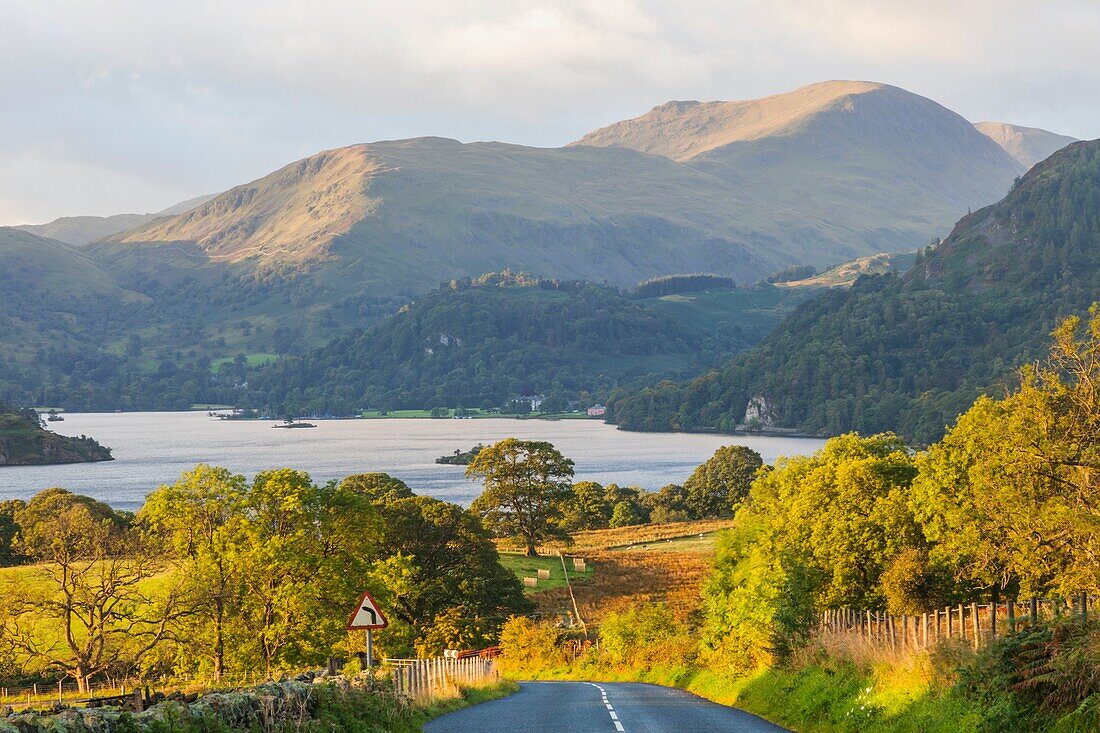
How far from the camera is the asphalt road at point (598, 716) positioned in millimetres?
23406

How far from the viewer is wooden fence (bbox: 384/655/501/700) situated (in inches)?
1179

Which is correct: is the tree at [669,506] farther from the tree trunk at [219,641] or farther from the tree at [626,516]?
the tree trunk at [219,641]

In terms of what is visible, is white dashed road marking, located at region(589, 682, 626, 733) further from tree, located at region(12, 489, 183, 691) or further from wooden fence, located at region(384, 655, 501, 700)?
tree, located at region(12, 489, 183, 691)

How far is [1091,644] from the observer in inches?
647

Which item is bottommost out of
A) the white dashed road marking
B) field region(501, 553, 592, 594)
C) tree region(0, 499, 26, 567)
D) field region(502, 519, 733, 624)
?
field region(502, 519, 733, 624)

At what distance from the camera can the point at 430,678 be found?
112 ft

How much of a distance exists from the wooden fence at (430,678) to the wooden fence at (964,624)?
1128 centimetres

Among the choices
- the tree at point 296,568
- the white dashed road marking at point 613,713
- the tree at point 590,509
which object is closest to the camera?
the white dashed road marking at point 613,713

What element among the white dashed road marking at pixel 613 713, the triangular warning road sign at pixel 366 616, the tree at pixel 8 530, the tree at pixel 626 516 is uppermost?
the triangular warning road sign at pixel 366 616

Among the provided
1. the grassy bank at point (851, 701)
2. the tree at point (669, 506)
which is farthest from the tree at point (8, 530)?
the tree at point (669, 506)

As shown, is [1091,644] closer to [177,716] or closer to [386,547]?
[177,716]

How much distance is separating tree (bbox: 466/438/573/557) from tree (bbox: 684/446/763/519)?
48.0 m

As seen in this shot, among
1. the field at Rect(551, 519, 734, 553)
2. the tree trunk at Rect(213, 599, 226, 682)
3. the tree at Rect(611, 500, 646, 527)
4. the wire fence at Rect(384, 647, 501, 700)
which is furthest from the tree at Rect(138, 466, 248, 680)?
the tree at Rect(611, 500, 646, 527)

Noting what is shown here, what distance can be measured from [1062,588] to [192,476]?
35.8 meters
